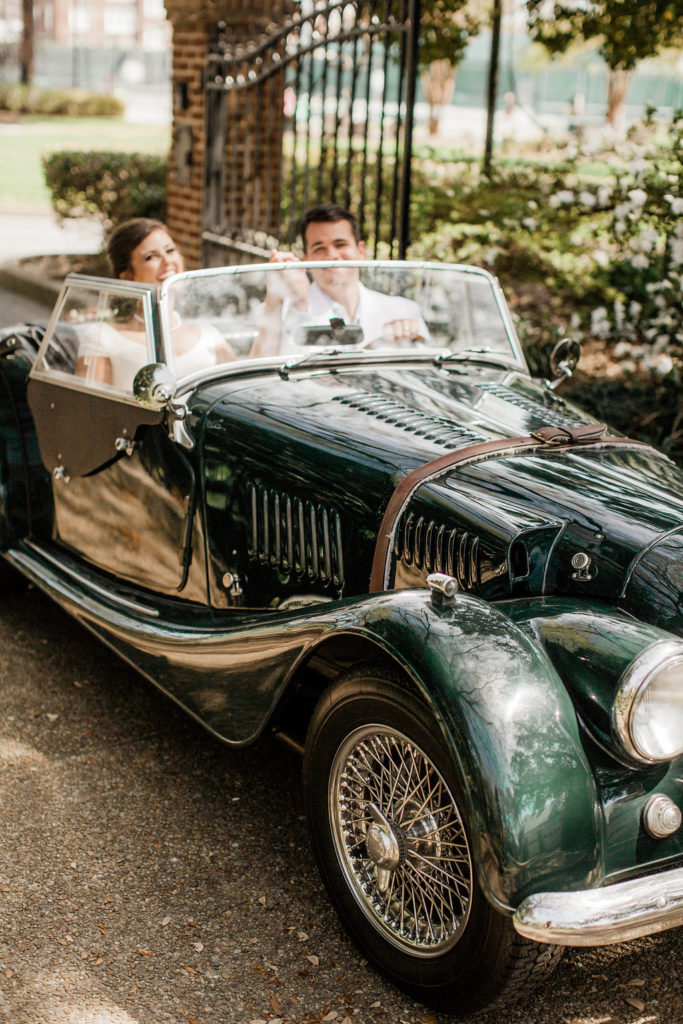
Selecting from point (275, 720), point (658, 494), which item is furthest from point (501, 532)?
point (275, 720)

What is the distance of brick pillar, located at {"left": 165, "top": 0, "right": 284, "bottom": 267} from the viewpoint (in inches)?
323

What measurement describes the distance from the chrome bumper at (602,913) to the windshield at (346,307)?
2090 mm

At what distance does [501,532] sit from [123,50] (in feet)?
198

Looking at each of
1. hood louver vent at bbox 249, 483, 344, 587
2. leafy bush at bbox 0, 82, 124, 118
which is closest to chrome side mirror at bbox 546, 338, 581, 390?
hood louver vent at bbox 249, 483, 344, 587

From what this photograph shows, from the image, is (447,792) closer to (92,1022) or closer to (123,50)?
(92,1022)

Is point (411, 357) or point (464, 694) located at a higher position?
point (411, 357)

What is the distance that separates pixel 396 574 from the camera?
2887 millimetres

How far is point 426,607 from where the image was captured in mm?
2434

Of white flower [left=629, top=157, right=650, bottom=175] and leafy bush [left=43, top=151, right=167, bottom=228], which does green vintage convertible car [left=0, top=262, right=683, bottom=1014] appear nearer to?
white flower [left=629, top=157, right=650, bottom=175]

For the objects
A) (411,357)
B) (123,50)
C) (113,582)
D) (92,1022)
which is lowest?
(92,1022)

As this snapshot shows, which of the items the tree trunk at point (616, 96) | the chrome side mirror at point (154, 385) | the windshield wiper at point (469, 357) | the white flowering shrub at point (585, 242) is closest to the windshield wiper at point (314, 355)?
the windshield wiper at point (469, 357)

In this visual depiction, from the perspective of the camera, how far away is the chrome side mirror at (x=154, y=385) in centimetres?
325

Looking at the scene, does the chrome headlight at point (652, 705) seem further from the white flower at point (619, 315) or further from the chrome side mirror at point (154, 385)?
the white flower at point (619, 315)

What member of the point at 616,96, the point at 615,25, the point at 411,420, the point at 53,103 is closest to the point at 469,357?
the point at 411,420
